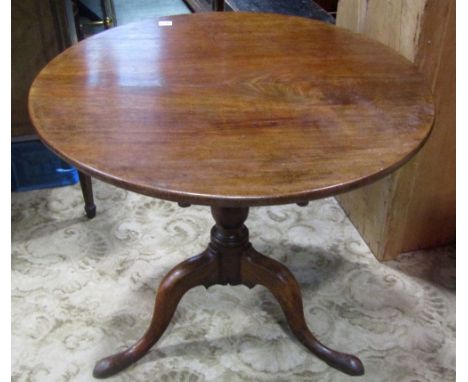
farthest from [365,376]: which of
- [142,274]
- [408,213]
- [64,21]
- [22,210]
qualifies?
[64,21]

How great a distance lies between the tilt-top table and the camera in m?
0.66

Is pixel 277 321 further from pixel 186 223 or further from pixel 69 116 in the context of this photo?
pixel 69 116

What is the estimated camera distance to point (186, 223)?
4.99 ft

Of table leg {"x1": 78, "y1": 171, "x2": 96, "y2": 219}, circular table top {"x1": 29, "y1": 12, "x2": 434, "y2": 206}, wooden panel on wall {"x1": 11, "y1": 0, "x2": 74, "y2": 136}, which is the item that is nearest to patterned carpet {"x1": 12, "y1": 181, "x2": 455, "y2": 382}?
table leg {"x1": 78, "y1": 171, "x2": 96, "y2": 219}

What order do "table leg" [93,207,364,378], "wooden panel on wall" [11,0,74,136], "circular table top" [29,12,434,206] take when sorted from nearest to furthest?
"circular table top" [29,12,434,206], "table leg" [93,207,364,378], "wooden panel on wall" [11,0,74,136]

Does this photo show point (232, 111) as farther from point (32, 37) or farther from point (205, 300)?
point (32, 37)

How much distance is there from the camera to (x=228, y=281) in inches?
44.4

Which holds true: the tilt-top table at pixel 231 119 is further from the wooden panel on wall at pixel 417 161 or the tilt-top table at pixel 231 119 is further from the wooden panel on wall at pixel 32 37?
the wooden panel on wall at pixel 32 37

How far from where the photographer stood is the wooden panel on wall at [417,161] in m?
1.11

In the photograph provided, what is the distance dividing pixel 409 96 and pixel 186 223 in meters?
0.86

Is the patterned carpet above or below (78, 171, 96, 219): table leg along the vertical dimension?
below

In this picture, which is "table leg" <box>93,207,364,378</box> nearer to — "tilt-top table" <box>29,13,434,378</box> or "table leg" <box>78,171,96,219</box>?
"tilt-top table" <box>29,13,434,378</box>

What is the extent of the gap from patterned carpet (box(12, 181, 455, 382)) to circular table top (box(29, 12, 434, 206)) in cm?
62

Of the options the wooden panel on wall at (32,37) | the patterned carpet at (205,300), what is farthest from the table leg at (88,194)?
the wooden panel on wall at (32,37)
